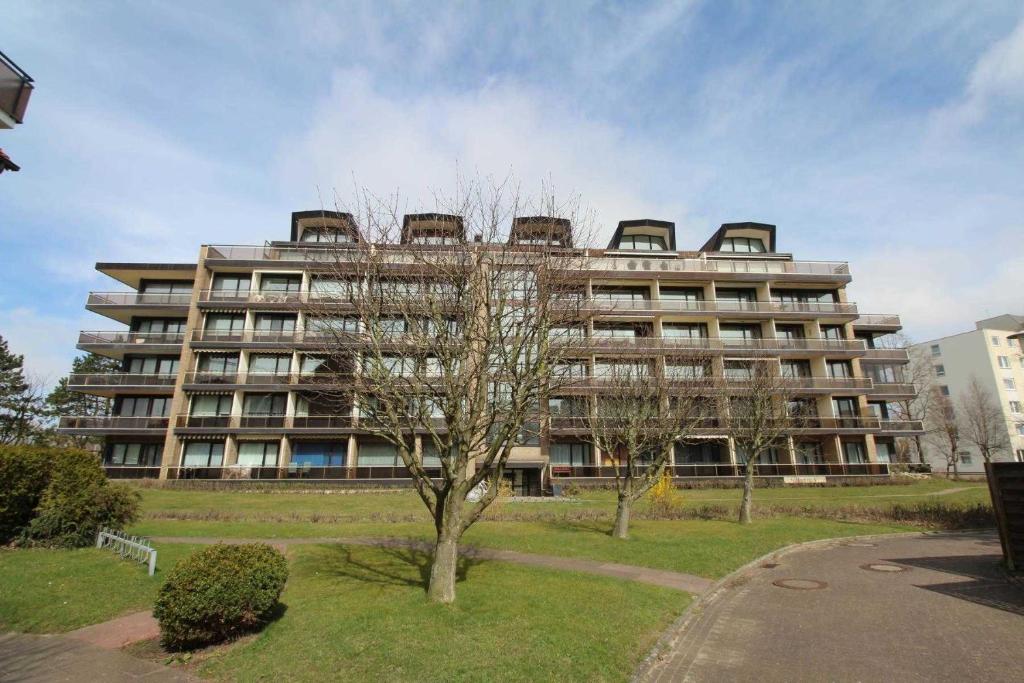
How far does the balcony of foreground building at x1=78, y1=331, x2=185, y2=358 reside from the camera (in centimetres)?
→ 3919

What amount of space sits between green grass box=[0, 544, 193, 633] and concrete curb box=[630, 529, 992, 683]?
8.55 metres

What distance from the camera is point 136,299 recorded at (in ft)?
133

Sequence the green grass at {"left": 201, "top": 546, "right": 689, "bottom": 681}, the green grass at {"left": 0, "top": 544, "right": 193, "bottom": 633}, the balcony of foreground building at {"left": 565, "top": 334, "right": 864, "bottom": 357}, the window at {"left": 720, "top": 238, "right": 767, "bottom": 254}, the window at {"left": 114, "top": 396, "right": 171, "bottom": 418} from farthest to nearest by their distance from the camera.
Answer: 1. the window at {"left": 720, "top": 238, "right": 767, "bottom": 254}
2. the balcony of foreground building at {"left": 565, "top": 334, "right": 864, "bottom": 357}
3. the window at {"left": 114, "top": 396, "right": 171, "bottom": 418}
4. the green grass at {"left": 0, "top": 544, "right": 193, "bottom": 633}
5. the green grass at {"left": 201, "top": 546, "right": 689, "bottom": 681}

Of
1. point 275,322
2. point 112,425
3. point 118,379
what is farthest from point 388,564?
point 118,379

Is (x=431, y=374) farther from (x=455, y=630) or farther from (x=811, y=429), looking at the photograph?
(x=811, y=429)

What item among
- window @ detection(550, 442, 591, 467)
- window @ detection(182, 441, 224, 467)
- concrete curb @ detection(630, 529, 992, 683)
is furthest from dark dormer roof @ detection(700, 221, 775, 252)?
window @ detection(182, 441, 224, 467)

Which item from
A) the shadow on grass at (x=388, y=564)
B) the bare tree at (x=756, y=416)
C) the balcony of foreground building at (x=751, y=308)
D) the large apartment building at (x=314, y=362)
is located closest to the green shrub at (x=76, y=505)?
the shadow on grass at (x=388, y=564)

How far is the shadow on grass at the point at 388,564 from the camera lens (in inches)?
419

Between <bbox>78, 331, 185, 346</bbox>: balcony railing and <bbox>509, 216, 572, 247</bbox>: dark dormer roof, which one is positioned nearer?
<bbox>509, 216, 572, 247</bbox>: dark dormer roof

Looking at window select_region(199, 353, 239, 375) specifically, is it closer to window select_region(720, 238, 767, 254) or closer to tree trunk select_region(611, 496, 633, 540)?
tree trunk select_region(611, 496, 633, 540)

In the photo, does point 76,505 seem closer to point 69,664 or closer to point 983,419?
point 69,664

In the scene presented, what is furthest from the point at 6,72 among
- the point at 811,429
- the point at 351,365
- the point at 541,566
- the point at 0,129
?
the point at 811,429

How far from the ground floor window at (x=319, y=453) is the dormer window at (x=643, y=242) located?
101 feet

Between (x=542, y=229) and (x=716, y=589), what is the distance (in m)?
8.49
